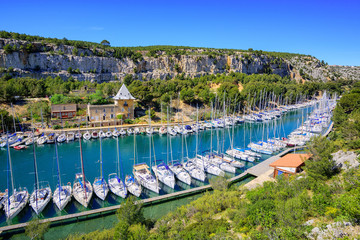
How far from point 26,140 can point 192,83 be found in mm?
49907

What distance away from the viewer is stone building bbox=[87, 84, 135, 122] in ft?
151

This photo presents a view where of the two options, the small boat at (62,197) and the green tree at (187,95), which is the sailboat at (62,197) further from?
the green tree at (187,95)

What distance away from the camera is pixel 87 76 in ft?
269

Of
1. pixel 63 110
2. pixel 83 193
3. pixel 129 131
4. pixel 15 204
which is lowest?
pixel 15 204

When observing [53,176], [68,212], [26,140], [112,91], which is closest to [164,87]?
[112,91]

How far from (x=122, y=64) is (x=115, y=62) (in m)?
2.93

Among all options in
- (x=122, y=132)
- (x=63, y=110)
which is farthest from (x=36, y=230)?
(x=63, y=110)

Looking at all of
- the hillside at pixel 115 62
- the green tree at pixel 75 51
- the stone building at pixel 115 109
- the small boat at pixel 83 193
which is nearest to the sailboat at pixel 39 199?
the small boat at pixel 83 193

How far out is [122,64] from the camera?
91188 millimetres

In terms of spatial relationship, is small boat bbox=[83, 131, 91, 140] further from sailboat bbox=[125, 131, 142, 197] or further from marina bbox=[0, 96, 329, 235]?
sailboat bbox=[125, 131, 142, 197]

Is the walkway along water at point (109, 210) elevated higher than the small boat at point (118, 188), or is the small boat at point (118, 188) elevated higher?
the small boat at point (118, 188)

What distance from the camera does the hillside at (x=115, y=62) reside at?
2842 inches

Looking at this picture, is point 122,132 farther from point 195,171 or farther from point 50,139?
point 195,171

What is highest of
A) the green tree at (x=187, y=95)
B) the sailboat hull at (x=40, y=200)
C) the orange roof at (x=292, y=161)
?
the green tree at (x=187, y=95)
